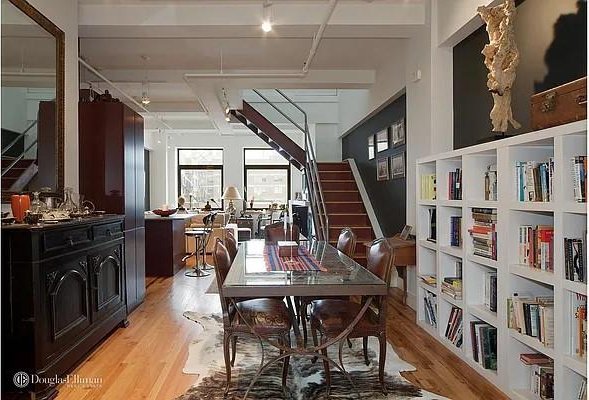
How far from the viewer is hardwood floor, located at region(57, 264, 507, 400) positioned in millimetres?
3117

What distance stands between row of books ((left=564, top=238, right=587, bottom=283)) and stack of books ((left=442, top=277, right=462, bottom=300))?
4.41ft

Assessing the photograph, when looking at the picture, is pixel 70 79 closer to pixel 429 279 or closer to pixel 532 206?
pixel 429 279

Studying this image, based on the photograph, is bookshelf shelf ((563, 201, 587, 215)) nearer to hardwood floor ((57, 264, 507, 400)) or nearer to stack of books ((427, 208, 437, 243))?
hardwood floor ((57, 264, 507, 400))

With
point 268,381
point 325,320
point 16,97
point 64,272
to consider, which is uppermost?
point 16,97

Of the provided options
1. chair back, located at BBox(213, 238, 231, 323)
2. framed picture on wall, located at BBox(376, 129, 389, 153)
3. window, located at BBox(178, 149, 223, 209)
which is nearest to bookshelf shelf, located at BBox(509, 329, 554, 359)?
chair back, located at BBox(213, 238, 231, 323)

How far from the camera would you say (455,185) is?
13.0 ft

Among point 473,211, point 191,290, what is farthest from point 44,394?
point 191,290

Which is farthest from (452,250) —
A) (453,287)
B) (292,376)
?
(292,376)

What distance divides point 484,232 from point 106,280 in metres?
3.10

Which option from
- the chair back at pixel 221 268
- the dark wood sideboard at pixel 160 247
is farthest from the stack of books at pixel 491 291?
the dark wood sideboard at pixel 160 247

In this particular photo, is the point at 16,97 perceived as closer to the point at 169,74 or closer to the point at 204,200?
the point at 169,74

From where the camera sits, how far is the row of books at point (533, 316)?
2.69 meters

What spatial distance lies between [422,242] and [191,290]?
332 centimetres

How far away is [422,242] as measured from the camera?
4.61 meters
